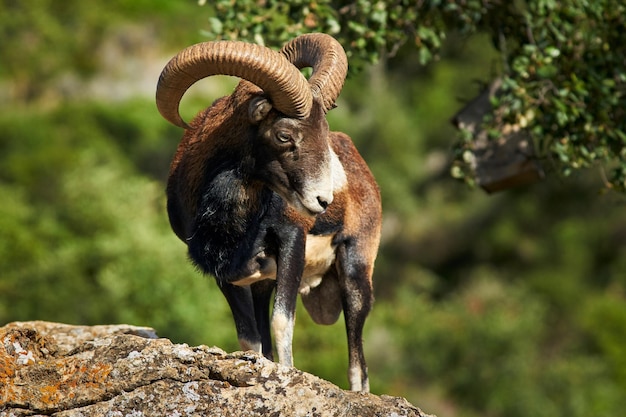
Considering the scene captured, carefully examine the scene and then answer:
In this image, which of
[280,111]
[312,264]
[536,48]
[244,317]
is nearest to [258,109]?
[280,111]

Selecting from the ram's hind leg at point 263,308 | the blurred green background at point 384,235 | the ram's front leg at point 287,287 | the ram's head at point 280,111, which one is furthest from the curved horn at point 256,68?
the blurred green background at point 384,235

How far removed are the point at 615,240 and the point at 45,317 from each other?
30037 mm

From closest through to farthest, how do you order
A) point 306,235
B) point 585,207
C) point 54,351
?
point 54,351 < point 306,235 < point 585,207

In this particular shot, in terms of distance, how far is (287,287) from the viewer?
10.8 meters

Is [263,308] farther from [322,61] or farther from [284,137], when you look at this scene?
[322,61]

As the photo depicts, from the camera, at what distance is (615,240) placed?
56.8 m

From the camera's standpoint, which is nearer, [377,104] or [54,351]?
[54,351]

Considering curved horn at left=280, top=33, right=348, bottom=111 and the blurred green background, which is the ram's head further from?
the blurred green background

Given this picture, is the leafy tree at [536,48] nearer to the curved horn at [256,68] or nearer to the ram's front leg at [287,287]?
the curved horn at [256,68]

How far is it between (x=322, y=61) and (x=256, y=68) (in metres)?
0.89

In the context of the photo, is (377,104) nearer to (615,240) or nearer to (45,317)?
(615,240)

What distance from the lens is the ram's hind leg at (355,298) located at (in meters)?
11.8

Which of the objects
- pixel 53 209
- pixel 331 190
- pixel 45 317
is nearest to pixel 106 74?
pixel 53 209

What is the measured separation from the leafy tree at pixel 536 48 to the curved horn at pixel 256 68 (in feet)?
10.3
